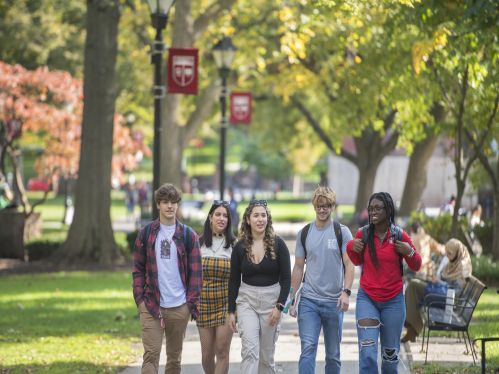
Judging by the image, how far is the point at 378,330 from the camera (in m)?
5.33

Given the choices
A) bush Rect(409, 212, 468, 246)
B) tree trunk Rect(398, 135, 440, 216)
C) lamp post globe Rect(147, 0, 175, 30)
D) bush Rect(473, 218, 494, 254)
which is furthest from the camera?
tree trunk Rect(398, 135, 440, 216)

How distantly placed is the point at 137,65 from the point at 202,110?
404 inches

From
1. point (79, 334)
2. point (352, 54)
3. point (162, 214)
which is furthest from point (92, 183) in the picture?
point (162, 214)

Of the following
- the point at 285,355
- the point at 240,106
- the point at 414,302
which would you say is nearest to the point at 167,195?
the point at 285,355

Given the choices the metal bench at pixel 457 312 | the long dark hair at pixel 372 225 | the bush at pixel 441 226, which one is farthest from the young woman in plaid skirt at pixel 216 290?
the bush at pixel 441 226

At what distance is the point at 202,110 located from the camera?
18.8m

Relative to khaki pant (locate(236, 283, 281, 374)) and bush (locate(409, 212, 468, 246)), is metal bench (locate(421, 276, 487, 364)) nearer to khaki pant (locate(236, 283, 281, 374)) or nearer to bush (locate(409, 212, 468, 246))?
khaki pant (locate(236, 283, 281, 374))

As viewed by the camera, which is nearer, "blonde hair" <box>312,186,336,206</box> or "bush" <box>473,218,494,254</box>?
"blonde hair" <box>312,186,336,206</box>

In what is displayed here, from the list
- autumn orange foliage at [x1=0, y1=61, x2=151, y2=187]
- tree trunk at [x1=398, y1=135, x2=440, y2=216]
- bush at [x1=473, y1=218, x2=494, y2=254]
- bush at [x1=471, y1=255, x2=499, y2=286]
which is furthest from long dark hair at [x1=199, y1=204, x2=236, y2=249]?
tree trunk at [x1=398, y1=135, x2=440, y2=216]

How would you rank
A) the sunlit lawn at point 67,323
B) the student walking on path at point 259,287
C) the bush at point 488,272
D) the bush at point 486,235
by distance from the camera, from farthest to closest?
the bush at point 486,235 → the bush at point 488,272 → the sunlit lawn at point 67,323 → the student walking on path at point 259,287

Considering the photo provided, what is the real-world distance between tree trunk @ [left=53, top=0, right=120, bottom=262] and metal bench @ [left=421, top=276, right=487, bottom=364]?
33.5 feet

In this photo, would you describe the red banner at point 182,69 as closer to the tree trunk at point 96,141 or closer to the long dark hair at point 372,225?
the tree trunk at point 96,141

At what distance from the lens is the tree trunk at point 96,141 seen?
16219mm

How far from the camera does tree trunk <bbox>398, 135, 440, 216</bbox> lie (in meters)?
21.6
